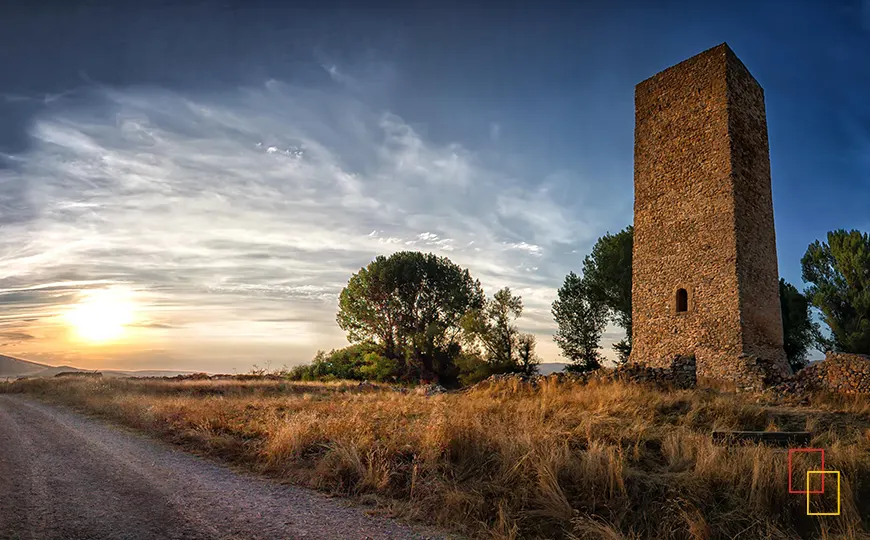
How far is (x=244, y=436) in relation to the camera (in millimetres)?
9688

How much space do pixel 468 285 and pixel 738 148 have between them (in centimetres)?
2594

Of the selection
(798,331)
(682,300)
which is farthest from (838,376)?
(798,331)

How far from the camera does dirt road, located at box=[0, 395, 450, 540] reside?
5125 mm

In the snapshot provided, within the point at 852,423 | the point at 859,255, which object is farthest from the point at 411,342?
the point at 852,423

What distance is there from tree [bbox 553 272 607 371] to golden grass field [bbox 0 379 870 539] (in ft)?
69.5

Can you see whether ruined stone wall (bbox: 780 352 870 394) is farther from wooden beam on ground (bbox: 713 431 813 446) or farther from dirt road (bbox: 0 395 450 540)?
dirt road (bbox: 0 395 450 540)

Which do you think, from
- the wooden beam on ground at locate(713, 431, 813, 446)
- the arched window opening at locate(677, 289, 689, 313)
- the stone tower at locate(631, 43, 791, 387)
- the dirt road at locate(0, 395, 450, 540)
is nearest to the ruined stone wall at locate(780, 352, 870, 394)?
the stone tower at locate(631, 43, 791, 387)

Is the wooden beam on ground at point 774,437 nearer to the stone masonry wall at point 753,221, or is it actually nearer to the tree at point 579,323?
the stone masonry wall at point 753,221

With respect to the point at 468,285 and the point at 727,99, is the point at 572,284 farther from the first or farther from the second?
the point at 727,99

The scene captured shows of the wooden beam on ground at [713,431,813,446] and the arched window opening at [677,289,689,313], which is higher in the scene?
the arched window opening at [677,289,689,313]

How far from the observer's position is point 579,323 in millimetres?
32625

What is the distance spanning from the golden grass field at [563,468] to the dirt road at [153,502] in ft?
1.85

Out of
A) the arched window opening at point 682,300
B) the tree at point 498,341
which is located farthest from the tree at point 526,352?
the arched window opening at point 682,300

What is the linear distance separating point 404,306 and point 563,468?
3382cm
